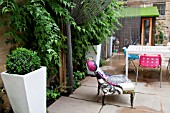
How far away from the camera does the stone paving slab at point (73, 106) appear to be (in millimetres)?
2879

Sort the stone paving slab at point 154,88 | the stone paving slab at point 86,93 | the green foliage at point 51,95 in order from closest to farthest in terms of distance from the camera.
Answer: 1. the green foliage at point 51,95
2. the stone paving slab at point 86,93
3. the stone paving slab at point 154,88

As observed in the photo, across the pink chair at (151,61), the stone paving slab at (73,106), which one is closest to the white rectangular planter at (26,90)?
the stone paving slab at (73,106)

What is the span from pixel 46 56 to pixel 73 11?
3.57ft

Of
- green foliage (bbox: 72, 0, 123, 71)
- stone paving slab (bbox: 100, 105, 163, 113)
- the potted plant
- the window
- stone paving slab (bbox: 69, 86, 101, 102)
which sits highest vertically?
Answer: the window

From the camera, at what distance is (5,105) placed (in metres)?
2.78

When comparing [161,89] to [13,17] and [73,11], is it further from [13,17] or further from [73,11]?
[13,17]

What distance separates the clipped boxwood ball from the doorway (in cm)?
815

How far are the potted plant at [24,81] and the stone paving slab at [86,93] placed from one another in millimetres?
1229

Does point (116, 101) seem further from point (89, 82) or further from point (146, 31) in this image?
point (146, 31)

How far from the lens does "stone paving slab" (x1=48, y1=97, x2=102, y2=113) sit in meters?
2.88

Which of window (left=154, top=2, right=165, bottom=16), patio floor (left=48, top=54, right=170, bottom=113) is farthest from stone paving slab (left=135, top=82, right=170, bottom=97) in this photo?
window (left=154, top=2, right=165, bottom=16)

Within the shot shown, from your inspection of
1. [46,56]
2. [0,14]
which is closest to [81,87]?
[46,56]

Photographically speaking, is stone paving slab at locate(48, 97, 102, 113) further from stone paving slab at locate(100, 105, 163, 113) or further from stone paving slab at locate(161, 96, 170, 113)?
stone paving slab at locate(161, 96, 170, 113)

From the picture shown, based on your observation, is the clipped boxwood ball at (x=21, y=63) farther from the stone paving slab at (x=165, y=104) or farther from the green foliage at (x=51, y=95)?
the stone paving slab at (x=165, y=104)
